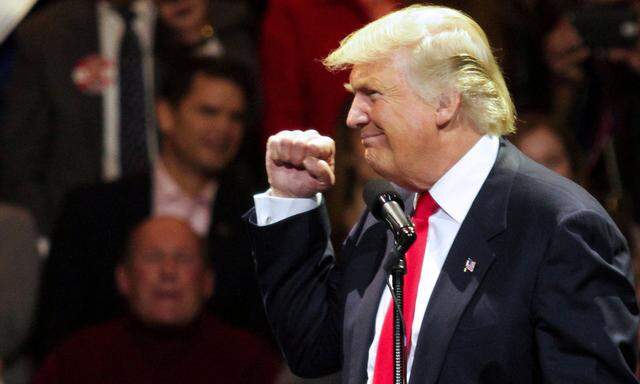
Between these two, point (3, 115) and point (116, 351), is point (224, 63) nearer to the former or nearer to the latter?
point (3, 115)

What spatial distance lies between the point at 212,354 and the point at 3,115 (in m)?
1.32

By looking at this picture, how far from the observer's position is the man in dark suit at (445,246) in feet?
6.54

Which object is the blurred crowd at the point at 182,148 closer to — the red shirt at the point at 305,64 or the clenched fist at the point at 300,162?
the red shirt at the point at 305,64

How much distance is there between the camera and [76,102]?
15.1ft

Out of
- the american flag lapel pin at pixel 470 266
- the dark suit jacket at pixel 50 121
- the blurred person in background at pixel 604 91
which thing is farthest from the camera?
the dark suit jacket at pixel 50 121

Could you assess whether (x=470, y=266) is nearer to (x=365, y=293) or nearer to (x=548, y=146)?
(x=365, y=293)

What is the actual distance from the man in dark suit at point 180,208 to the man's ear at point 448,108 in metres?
2.30

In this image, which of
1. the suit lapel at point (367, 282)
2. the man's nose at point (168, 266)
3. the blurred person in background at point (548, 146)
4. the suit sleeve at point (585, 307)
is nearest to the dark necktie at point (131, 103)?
the man's nose at point (168, 266)

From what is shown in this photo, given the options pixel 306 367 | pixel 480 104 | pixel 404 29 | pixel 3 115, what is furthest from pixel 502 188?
pixel 3 115

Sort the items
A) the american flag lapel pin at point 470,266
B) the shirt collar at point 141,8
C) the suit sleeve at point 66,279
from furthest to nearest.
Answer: the shirt collar at point 141,8 < the suit sleeve at point 66,279 < the american flag lapel pin at point 470,266

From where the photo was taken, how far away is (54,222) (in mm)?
4516

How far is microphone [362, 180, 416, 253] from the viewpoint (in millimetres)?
1992

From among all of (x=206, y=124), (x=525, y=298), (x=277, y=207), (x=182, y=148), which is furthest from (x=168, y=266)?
(x=525, y=298)

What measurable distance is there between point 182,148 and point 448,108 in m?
2.52
